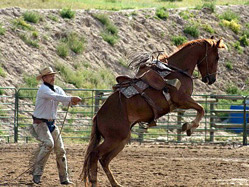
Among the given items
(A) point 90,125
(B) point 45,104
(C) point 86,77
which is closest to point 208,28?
(C) point 86,77

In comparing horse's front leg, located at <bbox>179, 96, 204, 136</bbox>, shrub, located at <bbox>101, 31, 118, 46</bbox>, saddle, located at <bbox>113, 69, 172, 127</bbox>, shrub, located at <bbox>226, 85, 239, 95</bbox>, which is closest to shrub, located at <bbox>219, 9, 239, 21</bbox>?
shrub, located at <bbox>226, 85, 239, 95</bbox>

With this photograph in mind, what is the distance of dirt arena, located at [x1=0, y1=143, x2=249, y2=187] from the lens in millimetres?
9086

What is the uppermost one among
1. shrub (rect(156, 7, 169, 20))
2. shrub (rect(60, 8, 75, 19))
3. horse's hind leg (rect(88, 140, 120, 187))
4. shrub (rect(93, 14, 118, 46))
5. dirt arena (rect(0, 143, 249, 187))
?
shrub (rect(156, 7, 169, 20))

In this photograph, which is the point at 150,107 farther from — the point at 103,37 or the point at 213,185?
the point at 103,37

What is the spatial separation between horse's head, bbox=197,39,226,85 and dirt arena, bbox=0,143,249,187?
169 cm

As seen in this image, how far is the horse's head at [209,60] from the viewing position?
9230 mm

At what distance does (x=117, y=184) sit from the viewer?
8.21 metres

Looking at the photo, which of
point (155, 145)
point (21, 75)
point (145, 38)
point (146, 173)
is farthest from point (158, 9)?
point (146, 173)

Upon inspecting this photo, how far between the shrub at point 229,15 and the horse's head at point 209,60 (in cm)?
2457

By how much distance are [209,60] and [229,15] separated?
990 inches

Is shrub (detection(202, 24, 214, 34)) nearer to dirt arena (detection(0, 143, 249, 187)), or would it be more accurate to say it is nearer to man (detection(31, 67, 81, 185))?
dirt arena (detection(0, 143, 249, 187))

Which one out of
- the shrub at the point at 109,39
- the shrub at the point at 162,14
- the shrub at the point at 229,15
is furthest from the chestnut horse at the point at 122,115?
the shrub at the point at 229,15

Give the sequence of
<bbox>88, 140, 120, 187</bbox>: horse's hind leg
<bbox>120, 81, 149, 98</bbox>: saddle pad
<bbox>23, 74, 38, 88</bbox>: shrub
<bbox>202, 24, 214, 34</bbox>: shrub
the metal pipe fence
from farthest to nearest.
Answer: <bbox>202, 24, 214, 34</bbox>: shrub < <bbox>23, 74, 38, 88</bbox>: shrub < the metal pipe fence < <bbox>120, 81, 149, 98</bbox>: saddle pad < <bbox>88, 140, 120, 187</bbox>: horse's hind leg

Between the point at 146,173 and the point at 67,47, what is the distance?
48.1ft
